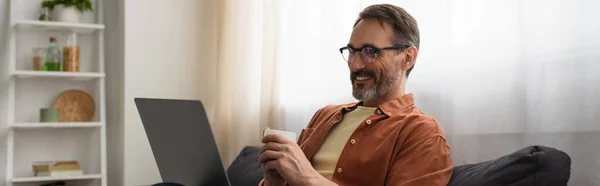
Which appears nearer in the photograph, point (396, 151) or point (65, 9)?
point (396, 151)

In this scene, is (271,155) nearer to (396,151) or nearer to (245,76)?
(396,151)

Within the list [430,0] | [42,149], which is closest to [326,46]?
[430,0]

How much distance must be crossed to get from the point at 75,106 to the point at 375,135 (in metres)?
2.69

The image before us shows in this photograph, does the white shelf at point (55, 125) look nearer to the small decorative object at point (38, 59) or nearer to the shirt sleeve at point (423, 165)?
the small decorative object at point (38, 59)

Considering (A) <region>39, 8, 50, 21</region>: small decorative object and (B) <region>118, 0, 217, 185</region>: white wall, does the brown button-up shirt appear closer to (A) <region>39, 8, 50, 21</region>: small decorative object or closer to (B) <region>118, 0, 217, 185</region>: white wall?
(B) <region>118, 0, 217, 185</region>: white wall

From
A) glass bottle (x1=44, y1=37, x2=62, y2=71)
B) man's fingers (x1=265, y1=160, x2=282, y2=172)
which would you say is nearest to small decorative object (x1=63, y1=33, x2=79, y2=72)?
glass bottle (x1=44, y1=37, x2=62, y2=71)

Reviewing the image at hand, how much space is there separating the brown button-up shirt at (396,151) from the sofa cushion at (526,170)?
74mm

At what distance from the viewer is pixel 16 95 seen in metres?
4.00

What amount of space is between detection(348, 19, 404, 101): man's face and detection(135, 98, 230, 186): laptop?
0.45 meters

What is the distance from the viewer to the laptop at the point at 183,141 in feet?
5.62

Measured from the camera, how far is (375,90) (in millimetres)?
1871

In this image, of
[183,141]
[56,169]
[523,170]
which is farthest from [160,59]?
[523,170]

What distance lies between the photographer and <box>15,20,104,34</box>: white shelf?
3.70 metres

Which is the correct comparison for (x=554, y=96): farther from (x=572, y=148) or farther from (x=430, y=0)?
(x=430, y=0)
